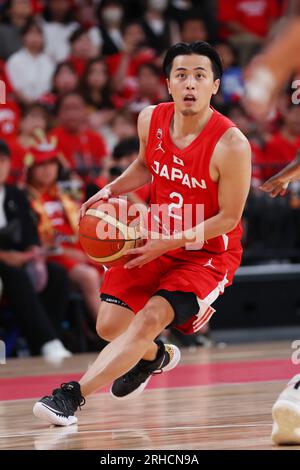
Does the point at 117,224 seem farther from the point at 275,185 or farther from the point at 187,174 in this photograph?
the point at 275,185

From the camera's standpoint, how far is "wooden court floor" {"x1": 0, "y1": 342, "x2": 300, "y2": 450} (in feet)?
11.4

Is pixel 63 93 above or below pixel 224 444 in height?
above

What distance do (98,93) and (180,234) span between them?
6.16 metres

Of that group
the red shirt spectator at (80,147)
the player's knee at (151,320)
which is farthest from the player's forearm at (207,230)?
the red shirt spectator at (80,147)

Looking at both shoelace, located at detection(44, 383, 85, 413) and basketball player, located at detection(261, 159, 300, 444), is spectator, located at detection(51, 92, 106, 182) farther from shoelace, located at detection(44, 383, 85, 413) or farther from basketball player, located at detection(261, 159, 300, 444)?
basketball player, located at detection(261, 159, 300, 444)

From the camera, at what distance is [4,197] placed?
25.4 feet

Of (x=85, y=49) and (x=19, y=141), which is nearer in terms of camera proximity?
(x=19, y=141)

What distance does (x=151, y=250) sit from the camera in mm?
4043

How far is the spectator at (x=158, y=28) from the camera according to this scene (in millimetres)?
11391

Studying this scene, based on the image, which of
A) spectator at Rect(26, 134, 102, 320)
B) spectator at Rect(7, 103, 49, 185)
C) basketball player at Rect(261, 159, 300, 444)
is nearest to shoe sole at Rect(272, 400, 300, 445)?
basketball player at Rect(261, 159, 300, 444)

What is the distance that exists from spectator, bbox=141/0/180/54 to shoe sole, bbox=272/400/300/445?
27.6 feet
